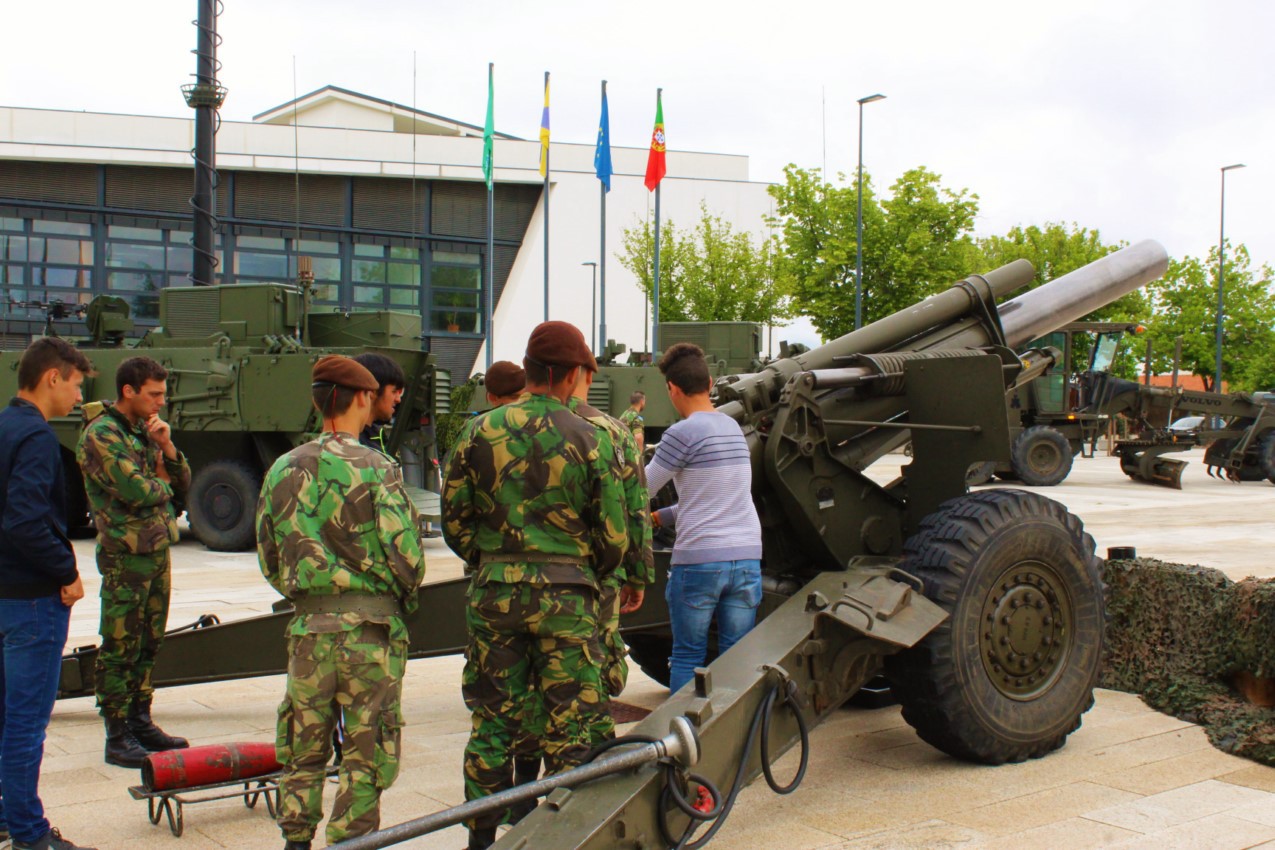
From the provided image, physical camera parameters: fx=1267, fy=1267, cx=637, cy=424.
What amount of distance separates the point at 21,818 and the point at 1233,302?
1739 inches

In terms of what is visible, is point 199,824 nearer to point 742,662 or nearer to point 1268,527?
point 742,662

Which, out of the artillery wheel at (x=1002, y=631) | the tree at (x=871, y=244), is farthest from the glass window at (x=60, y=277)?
the artillery wheel at (x=1002, y=631)

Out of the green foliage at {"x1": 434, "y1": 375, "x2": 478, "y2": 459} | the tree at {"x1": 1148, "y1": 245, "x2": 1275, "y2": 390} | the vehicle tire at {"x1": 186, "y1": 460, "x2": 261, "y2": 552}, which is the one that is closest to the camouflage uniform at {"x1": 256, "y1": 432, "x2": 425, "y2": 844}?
the vehicle tire at {"x1": 186, "y1": 460, "x2": 261, "y2": 552}

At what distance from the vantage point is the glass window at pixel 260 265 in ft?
111

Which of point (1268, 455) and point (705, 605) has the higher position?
point (705, 605)

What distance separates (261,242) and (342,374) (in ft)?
106

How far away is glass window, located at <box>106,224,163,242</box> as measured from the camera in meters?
33.2

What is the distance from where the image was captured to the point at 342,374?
3682mm

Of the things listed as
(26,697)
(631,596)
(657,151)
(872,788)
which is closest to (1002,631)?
(872,788)

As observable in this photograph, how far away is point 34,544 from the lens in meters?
3.89

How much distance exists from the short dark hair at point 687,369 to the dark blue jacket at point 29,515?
7.01ft

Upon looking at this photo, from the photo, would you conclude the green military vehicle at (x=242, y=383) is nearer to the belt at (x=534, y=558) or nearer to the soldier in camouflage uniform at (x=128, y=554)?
the soldier in camouflage uniform at (x=128, y=554)

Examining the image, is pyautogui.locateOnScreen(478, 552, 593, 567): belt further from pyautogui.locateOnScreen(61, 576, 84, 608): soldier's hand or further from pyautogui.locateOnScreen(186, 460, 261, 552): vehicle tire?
pyautogui.locateOnScreen(186, 460, 261, 552): vehicle tire

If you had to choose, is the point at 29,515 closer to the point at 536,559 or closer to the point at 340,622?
the point at 340,622
